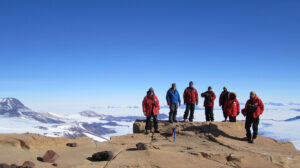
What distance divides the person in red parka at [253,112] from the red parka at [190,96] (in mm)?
3047

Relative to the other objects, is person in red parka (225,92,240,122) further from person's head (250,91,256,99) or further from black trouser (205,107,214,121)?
person's head (250,91,256,99)

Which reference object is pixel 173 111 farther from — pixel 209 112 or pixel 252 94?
pixel 252 94

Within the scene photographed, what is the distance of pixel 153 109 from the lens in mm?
11438

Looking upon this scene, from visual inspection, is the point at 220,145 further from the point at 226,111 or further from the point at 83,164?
the point at 83,164

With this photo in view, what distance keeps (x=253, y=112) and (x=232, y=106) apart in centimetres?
221

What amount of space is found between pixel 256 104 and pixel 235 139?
2.05m

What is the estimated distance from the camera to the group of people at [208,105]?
10320 millimetres

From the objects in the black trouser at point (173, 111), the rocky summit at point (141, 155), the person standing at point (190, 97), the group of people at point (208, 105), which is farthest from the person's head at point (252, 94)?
the black trouser at point (173, 111)

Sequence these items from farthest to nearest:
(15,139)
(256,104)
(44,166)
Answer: (256,104) < (15,139) < (44,166)

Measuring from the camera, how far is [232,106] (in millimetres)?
12430

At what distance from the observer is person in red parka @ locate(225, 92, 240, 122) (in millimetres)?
12305

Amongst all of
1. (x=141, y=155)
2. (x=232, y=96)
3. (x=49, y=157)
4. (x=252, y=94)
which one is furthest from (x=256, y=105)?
(x=49, y=157)

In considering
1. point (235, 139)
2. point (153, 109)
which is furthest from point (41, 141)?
point (235, 139)

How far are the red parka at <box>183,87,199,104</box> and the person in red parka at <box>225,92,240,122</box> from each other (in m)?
1.86
